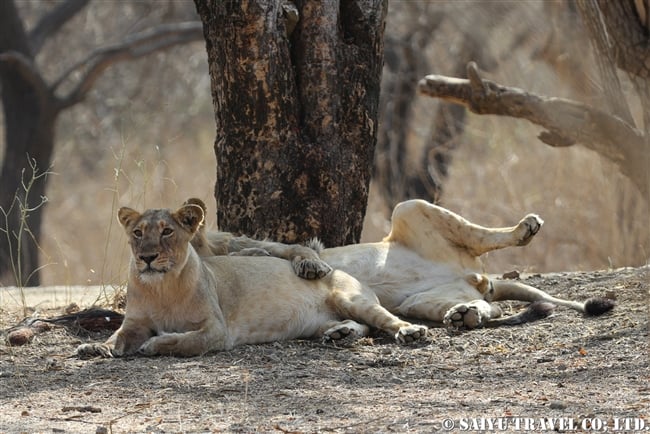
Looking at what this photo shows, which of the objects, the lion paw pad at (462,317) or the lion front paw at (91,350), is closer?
the lion front paw at (91,350)

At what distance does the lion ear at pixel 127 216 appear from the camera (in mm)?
5570

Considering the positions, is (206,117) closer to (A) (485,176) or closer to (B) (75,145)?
(B) (75,145)

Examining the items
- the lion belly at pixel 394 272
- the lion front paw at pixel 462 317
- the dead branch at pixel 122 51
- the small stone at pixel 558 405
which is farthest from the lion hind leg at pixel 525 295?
the dead branch at pixel 122 51

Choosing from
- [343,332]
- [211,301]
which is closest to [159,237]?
[211,301]

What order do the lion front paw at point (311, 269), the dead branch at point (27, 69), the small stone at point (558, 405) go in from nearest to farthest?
the small stone at point (558, 405)
the lion front paw at point (311, 269)
the dead branch at point (27, 69)

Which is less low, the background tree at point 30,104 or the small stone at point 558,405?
the background tree at point 30,104

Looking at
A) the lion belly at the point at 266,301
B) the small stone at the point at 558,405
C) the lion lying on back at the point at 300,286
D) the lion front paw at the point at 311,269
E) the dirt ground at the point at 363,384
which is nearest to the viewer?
the dirt ground at the point at 363,384

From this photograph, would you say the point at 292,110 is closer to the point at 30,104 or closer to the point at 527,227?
the point at 527,227

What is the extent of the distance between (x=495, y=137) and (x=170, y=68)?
680 centimetres

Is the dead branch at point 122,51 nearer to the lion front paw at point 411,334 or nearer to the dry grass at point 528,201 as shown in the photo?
the dry grass at point 528,201

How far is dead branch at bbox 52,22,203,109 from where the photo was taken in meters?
12.2

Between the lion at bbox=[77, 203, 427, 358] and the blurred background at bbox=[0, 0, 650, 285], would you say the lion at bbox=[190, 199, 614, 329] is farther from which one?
the blurred background at bbox=[0, 0, 650, 285]

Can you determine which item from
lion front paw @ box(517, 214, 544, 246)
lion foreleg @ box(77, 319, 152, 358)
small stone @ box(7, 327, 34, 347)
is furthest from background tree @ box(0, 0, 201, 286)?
lion front paw @ box(517, 214, 544, 246)

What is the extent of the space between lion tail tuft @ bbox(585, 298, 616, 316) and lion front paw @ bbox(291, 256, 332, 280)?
143 cm
